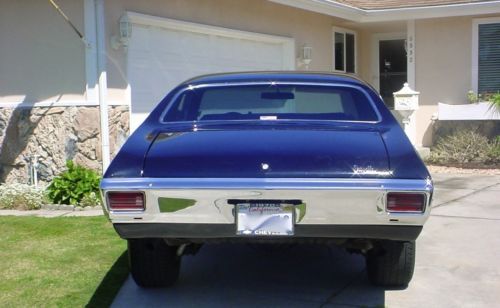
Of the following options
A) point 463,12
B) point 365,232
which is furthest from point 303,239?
point 463,12

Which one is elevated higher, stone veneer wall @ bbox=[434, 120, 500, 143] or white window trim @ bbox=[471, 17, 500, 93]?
white window trim @ bbox=[471, 17, 500, 93]

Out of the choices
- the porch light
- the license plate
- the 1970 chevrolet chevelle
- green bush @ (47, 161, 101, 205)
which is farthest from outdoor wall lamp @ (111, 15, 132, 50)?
the license plate

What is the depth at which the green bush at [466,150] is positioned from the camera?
12062 millimetres

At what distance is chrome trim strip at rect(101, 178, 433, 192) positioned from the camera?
3.63 metres

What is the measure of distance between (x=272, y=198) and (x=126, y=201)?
0.88m

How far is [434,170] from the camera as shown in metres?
12.0

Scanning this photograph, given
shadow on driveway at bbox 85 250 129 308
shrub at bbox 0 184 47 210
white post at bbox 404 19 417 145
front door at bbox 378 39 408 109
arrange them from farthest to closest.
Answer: front door at bbox 378 39 408 109, white post at bbox 404 19 417 145, shrub at bbox 0 184 47 210, shadow on driveway at bbox 85 250 129 308

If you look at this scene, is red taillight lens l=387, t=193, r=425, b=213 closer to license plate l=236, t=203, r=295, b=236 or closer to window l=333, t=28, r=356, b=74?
license plate l=236, t=203, r=295, b=236

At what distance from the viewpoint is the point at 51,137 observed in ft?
29.5

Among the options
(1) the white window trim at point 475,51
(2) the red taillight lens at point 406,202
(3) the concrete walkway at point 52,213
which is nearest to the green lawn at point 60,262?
(3) the concrete walkway at point 52,213

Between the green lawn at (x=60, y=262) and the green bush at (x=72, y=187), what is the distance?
2.54 feet

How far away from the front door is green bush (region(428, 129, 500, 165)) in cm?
282

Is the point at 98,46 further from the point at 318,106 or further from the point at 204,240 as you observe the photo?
the point at 204,240

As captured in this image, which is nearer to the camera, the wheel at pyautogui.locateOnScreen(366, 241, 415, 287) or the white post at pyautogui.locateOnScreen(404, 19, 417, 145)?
the wheel at pyautogui.locateOnScreen(366, 241, 415, 287)
